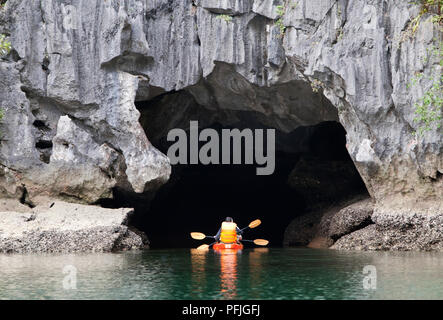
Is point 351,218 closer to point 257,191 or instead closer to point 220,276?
point 220,276

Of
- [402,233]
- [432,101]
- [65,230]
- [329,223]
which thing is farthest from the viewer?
[329,223]

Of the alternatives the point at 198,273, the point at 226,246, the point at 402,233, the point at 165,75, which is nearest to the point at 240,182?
the point at 165,75

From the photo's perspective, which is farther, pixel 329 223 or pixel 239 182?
pixel 239 182

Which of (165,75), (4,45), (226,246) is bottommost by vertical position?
(226,246)

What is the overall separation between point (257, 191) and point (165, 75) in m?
11.7

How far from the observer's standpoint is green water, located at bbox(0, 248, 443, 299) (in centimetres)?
1009

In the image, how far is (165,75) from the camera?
2020cm

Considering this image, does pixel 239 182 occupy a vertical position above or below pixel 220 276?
above

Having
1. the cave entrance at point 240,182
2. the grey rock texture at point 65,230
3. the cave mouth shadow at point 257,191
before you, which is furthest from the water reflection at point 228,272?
the cave mouth shadow at point 257,191

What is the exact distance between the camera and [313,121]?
2212 centimetres

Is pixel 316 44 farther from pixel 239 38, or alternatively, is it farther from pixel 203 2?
pixel 203 2

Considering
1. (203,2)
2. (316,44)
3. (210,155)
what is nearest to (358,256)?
(316,44)

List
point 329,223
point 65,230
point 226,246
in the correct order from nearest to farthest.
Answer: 1. point 65,230
2. point 226,246
3. point 329,223
